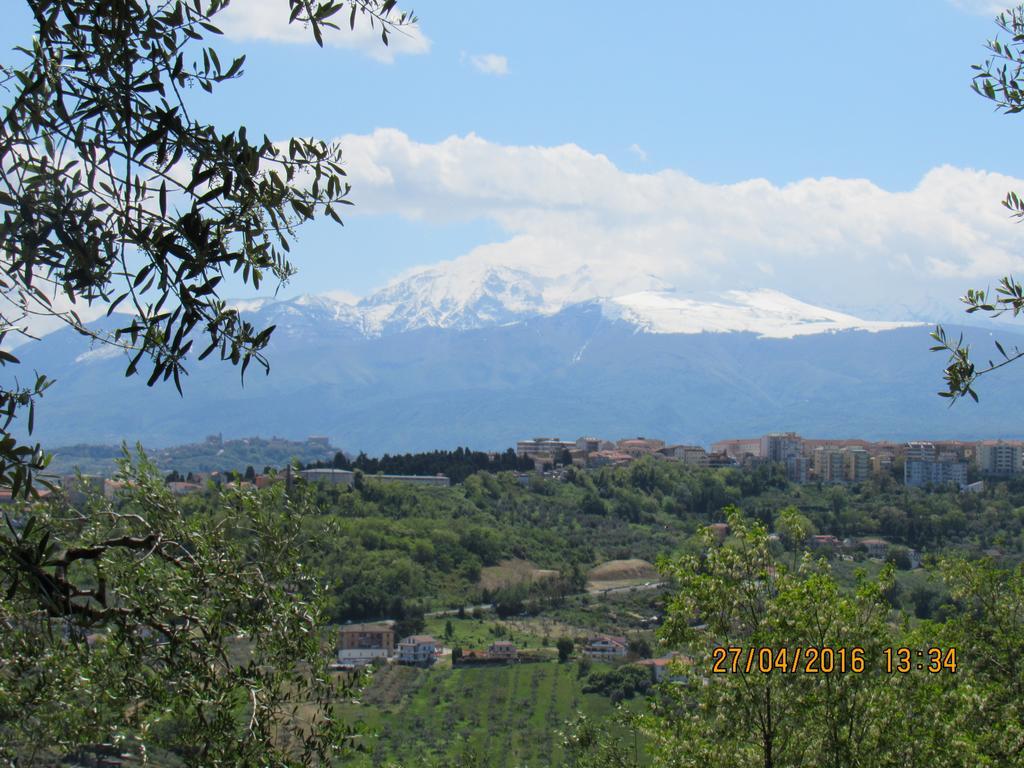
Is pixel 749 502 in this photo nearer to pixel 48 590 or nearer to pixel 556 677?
pixel 556 677

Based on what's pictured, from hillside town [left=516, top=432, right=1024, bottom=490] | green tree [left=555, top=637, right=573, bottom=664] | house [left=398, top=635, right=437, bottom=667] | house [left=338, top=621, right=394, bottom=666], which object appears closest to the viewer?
house [left=398, top=635, right=437, bottom=667]

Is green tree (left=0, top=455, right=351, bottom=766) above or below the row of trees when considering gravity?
above

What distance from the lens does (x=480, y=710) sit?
1372 inches

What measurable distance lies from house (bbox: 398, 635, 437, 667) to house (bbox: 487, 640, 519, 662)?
7.00 ft

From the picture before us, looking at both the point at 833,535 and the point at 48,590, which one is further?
the point at 833,535

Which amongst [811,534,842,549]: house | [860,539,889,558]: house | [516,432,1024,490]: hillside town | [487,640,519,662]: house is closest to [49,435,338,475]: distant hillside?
[516,432,1024,490]: hillside town

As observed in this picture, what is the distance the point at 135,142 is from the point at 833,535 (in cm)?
5942

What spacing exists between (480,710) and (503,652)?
5.44 meters

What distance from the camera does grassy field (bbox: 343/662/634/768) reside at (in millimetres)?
29938

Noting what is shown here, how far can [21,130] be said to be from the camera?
9.46 ft

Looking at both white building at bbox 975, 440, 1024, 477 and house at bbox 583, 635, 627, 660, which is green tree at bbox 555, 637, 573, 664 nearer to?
house at bbox 583, 635, 627, 660

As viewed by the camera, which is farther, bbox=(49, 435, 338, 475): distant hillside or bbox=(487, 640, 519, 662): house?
bbox=(49, 435, 338, 475): distant hillside

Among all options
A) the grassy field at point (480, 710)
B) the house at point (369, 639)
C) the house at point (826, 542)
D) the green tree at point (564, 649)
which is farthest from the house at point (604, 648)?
the house at point (826, 542)

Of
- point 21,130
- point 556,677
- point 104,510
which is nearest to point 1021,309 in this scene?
point 21,130
